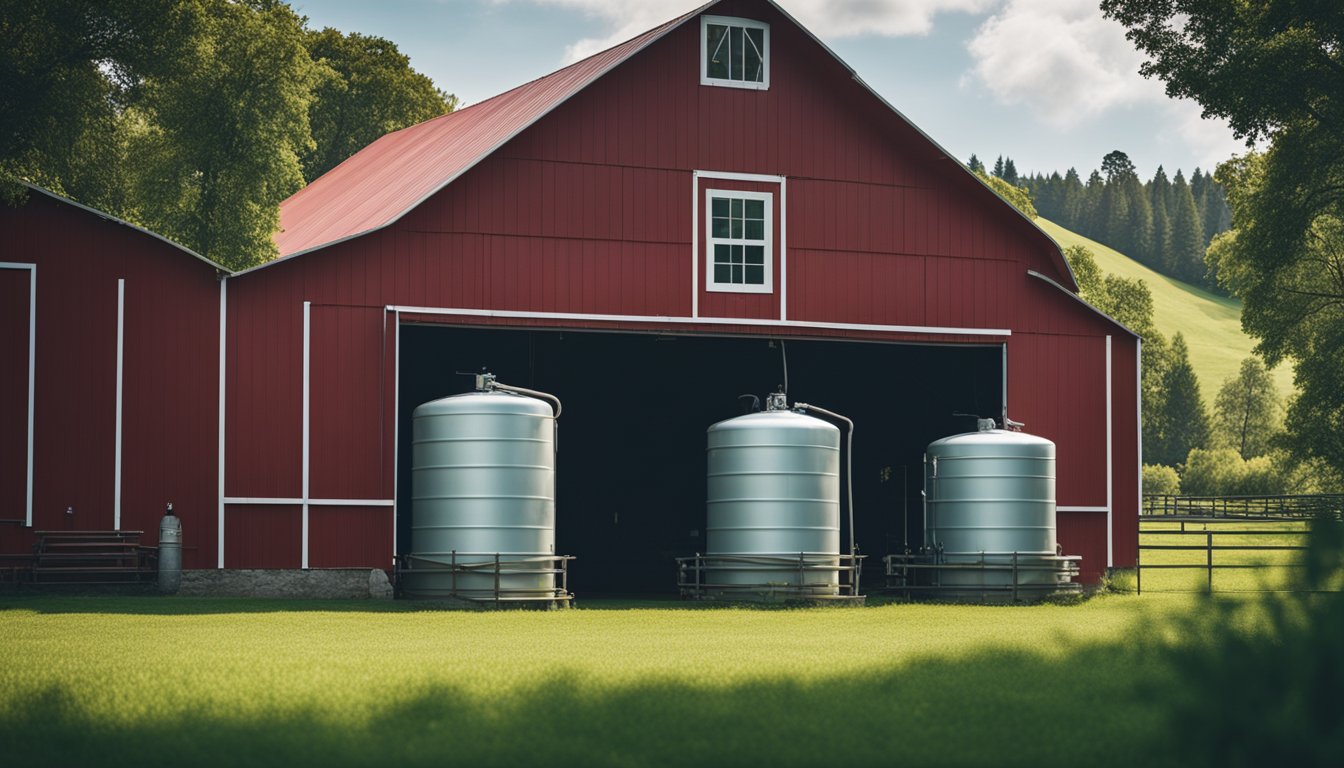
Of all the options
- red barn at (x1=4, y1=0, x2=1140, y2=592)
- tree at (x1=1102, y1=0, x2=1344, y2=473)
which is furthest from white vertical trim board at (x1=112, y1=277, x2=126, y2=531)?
tree at (x1=1102, y1=0, x2=1344, y2=473)

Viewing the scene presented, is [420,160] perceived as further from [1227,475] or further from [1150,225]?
[1150,225]

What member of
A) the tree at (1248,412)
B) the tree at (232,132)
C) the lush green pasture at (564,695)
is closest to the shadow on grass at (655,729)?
the lush green pasture at (564,695)

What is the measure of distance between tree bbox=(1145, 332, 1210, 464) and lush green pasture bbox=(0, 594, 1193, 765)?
387ft

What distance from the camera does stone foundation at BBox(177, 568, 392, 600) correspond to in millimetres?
25250

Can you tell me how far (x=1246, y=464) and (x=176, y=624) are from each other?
97344 mm

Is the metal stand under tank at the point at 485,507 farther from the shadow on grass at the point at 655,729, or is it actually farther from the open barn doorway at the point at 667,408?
the shadow on grass at the point at 655,729

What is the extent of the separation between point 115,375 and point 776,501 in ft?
33.0

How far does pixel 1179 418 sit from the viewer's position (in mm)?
134500

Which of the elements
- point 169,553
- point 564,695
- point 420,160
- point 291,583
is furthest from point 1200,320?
point 564,695

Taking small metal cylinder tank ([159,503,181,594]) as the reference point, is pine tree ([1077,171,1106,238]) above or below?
above

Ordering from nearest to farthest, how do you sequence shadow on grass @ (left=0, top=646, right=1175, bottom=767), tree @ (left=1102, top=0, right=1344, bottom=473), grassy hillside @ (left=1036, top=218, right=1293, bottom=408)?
shadow on grass @ (left=0, top=646, right=1175, bottom=767), tree @ (left=1102, top=0, right=1344, bottom=473), grassy hillside @ (left=1036, top=218, right=1293, bottom=408)

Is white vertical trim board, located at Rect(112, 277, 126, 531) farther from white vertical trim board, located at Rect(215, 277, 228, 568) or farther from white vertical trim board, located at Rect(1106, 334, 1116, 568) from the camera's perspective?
white vertical trim board, located at Rect(1106, 334, 1116, 568)

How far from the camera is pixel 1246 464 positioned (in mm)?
108062

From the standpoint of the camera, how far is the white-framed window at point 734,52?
28484 mm
